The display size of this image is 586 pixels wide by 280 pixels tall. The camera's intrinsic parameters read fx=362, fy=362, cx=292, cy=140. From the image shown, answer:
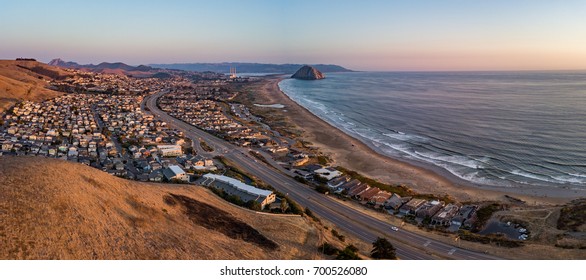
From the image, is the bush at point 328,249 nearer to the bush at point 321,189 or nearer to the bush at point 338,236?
the bush at point 338,236

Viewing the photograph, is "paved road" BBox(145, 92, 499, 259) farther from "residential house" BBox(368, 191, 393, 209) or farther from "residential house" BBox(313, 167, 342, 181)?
"residential house" BBox(313, 167, 342, 181)

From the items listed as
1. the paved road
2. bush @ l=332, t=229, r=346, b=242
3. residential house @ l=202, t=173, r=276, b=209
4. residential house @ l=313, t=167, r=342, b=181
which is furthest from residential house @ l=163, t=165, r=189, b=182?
bush @ l=332, t=229, r=346, b=242

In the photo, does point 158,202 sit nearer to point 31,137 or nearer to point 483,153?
point 31,137

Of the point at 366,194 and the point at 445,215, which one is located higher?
the point at 366,194

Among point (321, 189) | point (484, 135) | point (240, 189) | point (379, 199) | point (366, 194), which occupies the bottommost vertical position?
point (379, 199)

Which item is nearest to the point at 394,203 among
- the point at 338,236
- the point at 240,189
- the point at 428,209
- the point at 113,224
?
the point at 428,209

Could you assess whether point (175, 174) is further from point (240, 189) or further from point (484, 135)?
point (484, 135)

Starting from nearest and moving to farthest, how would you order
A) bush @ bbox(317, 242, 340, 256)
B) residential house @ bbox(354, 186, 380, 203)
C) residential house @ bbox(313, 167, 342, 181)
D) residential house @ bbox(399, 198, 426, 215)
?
bush @ bbox(317, 242, 340, 256), residential house @ bbox(399, 198, 426, 215), residential house @ bbox(354, 186, 380, 203), residential house @ bbox(313, 167, 342, 181)
